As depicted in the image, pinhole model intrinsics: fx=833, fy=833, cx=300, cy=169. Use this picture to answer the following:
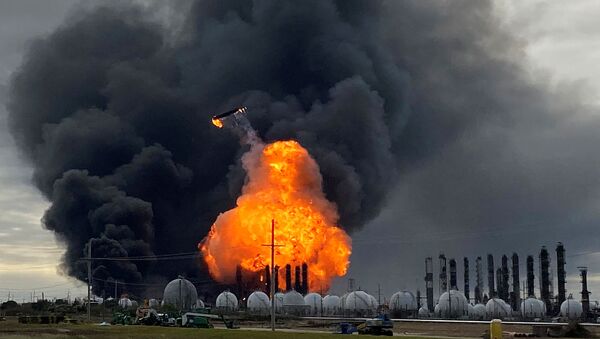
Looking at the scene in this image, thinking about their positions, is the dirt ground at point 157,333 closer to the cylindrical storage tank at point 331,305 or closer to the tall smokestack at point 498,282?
the cylindrical storage tank at point 331,305

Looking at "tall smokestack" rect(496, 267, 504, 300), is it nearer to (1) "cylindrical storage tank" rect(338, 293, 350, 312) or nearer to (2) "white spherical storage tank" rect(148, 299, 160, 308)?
(1) "cylindrical storage tank" rect(338, 293, 350, 312)

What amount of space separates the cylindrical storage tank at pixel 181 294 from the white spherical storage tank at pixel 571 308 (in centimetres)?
7330

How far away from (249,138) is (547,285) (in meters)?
69.1

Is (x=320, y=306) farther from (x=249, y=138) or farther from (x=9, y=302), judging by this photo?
(x=9, y=302)

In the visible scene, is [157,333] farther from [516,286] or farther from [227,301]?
[516,286]

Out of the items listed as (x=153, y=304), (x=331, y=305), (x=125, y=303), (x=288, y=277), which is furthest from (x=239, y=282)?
(x=125, y=303)

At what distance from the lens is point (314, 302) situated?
570ft

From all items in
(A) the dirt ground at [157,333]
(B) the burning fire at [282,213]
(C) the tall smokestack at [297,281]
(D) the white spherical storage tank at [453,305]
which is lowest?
(D) the white spherical storage tank at [453,305]

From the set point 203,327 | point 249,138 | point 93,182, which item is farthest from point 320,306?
point 203,327

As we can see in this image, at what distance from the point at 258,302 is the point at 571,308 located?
61.5 metres

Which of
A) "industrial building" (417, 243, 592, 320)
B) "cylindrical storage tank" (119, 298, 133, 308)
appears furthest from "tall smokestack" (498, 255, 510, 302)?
"cylindrical storage tank" (119, 298, 133, 308)

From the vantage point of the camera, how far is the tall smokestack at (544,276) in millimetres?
173000

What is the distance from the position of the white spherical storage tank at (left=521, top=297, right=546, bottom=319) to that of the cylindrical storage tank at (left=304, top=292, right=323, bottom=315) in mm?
40975

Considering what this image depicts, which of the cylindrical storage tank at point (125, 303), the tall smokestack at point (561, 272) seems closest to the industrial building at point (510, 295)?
the tall smokestack at point (561, 272)
